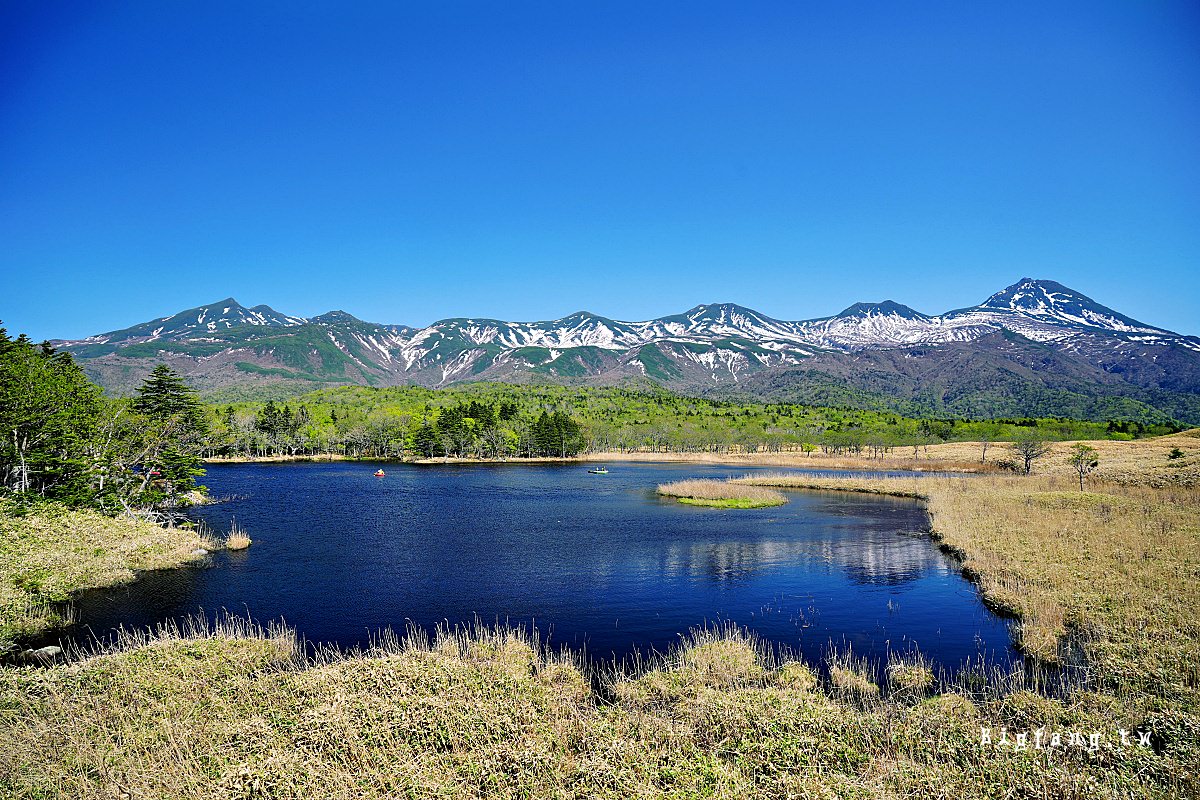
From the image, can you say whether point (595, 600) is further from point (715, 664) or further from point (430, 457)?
point (430, 457)

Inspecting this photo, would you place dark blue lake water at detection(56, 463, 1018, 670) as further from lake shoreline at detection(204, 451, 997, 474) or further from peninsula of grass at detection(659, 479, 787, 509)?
lake shoreline at detection(204, 451, 997, 474)

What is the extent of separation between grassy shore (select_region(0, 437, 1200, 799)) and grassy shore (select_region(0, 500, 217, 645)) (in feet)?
28.0

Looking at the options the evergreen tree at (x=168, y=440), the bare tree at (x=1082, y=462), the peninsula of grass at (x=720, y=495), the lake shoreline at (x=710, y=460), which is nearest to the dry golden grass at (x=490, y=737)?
the evergreen tree at (x=168, y=440)

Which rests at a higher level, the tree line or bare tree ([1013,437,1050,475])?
the tree line

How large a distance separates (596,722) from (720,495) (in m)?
67.8

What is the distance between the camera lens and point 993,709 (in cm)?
1822

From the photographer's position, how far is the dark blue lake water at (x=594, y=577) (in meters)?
30.5

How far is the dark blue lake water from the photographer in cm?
3050

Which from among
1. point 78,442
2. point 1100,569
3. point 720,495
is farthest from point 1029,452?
point 78,442

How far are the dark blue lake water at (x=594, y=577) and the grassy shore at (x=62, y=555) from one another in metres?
1.70

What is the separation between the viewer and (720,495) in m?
81.8

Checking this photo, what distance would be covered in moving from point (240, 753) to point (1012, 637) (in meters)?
30.6

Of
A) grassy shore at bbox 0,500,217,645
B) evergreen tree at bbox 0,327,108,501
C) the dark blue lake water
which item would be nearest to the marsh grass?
grassy shore at bbox 0,500,217,645

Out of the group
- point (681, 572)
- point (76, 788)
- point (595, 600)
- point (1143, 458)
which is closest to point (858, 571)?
point (681, 572)
